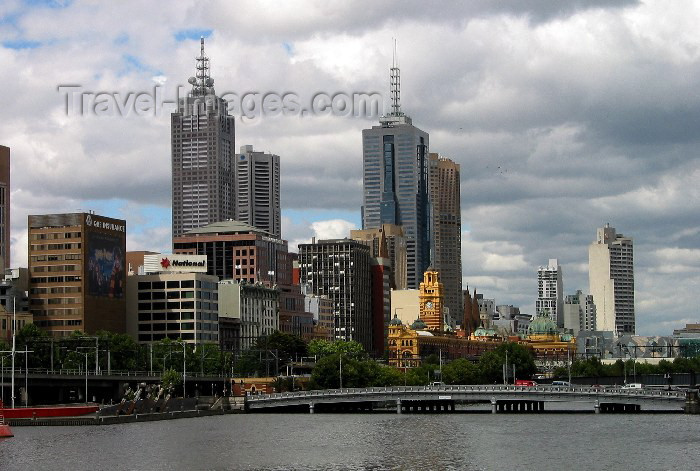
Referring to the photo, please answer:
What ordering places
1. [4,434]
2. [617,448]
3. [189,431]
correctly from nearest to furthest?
[617,448], [4,434], [189,431]

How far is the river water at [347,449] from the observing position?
148m

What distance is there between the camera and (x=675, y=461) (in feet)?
493

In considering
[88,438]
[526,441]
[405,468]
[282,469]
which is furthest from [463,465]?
[88,438]

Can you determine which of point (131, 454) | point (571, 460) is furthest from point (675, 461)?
point (131, 454)

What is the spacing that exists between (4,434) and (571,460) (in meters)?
68.4

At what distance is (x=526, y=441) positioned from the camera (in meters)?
179

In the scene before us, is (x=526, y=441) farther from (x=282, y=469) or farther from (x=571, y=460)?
(x=282, y=469)

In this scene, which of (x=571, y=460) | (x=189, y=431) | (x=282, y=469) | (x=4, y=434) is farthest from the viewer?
(x=189, y=431)

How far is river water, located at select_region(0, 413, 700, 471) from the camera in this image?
148 metres

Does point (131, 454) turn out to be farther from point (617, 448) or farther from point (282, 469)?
point (617, 448)

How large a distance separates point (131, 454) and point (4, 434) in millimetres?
28241

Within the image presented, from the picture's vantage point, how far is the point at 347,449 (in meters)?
167

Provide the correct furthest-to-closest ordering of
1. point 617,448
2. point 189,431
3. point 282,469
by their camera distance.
Result: point 189,431, point 617,448, point 282,469

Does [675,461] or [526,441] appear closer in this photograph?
[675,461]
